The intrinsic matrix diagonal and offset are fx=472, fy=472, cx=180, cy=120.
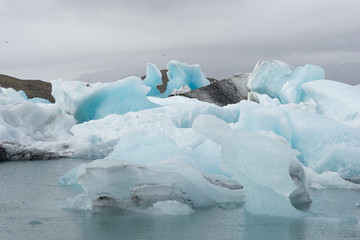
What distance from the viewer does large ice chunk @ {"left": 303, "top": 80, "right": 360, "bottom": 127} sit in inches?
536

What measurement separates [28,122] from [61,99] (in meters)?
5.96

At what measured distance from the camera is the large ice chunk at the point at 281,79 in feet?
71.6

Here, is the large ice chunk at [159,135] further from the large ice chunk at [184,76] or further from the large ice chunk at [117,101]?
the large ice chunk at [184,76]

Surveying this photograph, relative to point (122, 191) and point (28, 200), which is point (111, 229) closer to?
point (122, 191)

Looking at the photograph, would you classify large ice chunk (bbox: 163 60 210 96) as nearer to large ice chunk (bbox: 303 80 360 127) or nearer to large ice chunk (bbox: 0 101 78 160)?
large ice chunk (bbox: 0 101 78 160)

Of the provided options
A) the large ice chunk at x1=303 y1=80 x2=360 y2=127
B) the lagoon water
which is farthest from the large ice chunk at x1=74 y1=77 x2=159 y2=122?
the lagoon water

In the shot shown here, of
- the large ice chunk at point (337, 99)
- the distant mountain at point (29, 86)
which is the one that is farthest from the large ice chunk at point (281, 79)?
the distant mountain at point (29, 86)

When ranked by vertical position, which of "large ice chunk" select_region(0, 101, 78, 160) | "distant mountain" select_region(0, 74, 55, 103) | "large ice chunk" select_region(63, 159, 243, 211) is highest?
"large ice chunk" select_region(63, 159, 243, 211)

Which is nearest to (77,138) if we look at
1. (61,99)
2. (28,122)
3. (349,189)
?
(28,122)

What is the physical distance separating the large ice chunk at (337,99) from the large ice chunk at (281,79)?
22.5 ft

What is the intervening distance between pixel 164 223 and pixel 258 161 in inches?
55.9

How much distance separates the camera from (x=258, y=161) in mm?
5961

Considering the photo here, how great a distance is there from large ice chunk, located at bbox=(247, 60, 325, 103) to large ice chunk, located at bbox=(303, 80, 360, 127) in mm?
6861

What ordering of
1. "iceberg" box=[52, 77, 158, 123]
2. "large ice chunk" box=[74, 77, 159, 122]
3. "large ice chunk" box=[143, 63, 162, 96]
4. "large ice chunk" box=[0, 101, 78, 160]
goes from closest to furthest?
"large ice chunk" box=[0, 101, 78, 160], "iceberg" box=[52, 77, 158, 123], "large ice chunk" box=[74, 77, 159, 122], "large ice chunk" box=[143, 63, 162, 96]
